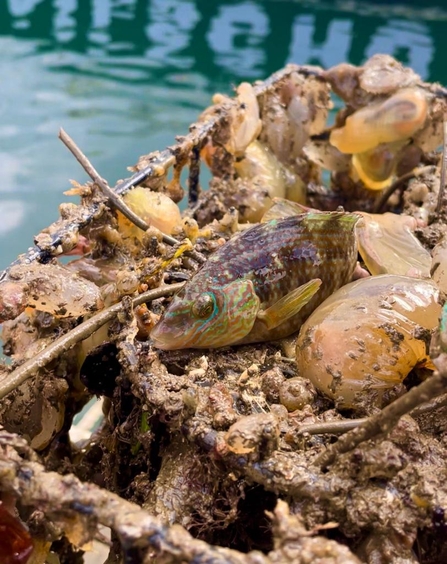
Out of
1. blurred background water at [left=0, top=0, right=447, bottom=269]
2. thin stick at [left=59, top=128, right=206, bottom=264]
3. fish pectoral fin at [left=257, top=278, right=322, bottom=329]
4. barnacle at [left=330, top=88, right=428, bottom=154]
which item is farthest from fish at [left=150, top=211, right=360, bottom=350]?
blurred background water at [left=0, top=0, right=447, bottom=269]

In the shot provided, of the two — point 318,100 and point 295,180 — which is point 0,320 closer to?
point 295,180

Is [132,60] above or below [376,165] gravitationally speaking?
below

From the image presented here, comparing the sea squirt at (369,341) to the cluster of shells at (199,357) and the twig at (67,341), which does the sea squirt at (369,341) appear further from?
the twig at (67,341)

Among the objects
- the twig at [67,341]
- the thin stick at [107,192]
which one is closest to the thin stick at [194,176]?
the thin stick at [107,192]

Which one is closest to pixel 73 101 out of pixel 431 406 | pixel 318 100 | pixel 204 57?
pixel 204 57

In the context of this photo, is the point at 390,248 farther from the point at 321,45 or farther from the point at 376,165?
the point at 321,45

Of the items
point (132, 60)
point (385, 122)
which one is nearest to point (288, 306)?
point (385, 122)
